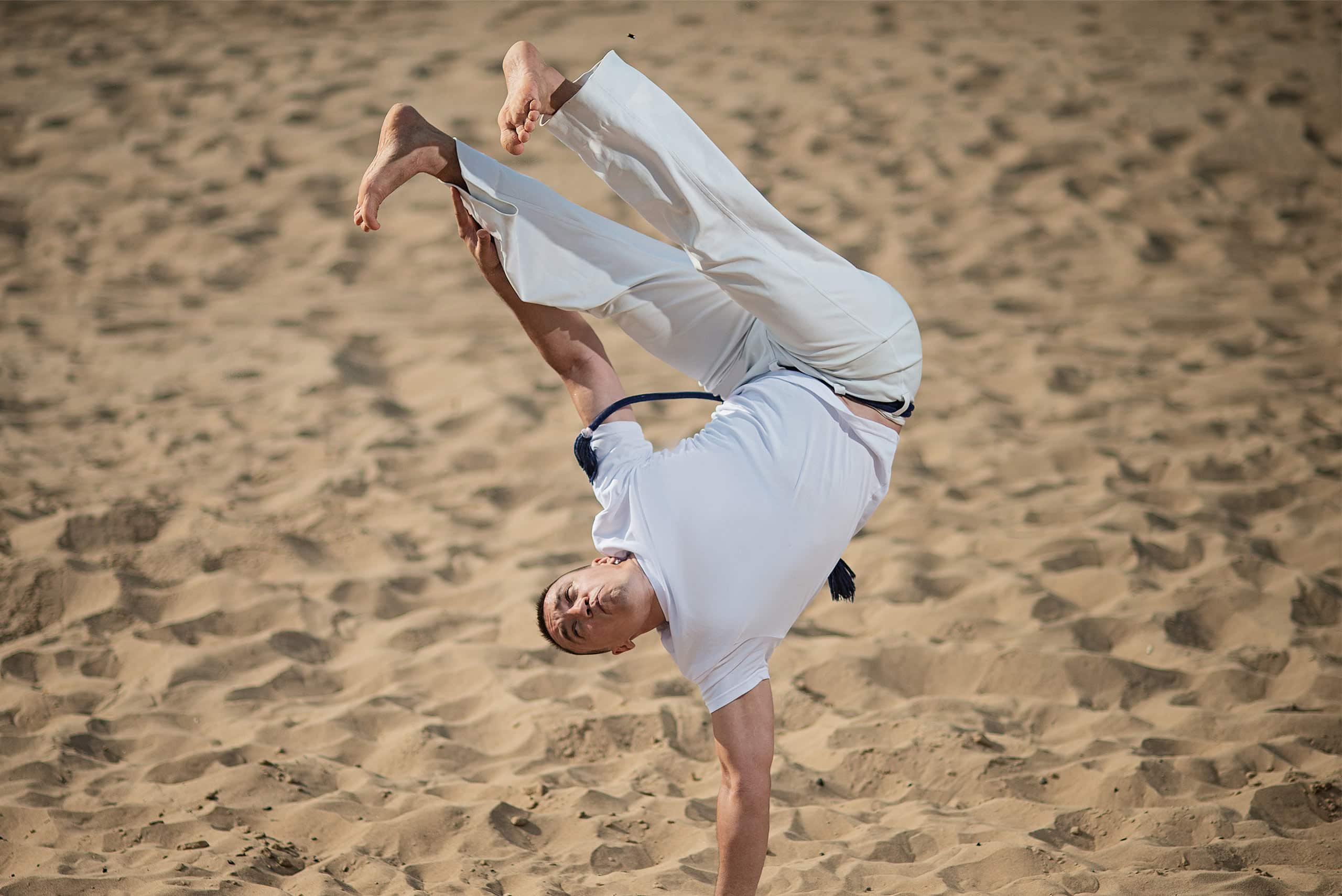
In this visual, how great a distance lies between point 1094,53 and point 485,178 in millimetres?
6443

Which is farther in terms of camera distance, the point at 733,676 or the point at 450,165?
the point at 450,165

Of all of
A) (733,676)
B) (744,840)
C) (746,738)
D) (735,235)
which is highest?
(735,235)

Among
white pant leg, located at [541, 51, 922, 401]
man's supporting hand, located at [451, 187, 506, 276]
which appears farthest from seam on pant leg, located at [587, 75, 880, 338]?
man's supporting hand, located at [451, 187, 506, 276]

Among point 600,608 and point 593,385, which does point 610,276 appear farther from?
point 600,608

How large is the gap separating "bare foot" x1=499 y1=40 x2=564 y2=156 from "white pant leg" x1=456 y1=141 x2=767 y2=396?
166mm

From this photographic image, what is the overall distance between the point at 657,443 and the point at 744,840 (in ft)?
8.21

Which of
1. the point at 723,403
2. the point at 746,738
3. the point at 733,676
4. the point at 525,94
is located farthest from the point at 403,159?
the point at 746,738

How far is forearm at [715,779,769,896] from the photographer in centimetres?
229

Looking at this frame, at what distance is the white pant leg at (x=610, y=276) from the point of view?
2.47m

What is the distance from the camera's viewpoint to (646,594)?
2330 millimetres

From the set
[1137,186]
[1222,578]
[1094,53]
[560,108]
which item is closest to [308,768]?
[560,108]

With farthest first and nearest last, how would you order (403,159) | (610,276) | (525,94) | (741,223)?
(610,276), (403,159), (741,223), (525,94)

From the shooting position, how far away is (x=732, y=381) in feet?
8.91

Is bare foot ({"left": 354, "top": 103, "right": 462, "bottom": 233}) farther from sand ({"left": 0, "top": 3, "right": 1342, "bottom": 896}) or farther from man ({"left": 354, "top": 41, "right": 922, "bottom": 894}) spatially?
sand ({"left": 0, "top": 3, "right": 1342, "bottom": 896})
